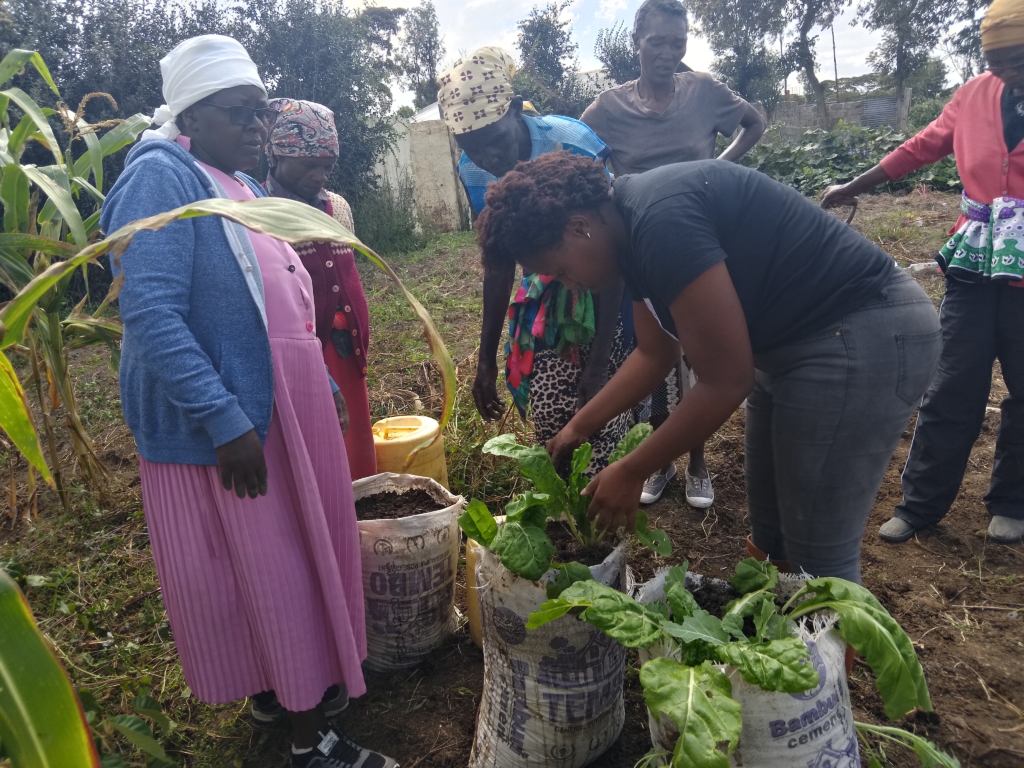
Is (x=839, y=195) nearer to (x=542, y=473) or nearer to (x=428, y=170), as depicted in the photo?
(x=542, y=473)

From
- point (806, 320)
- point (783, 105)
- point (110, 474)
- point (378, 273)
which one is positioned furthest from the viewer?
point (783, 105)

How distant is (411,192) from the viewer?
388 inches

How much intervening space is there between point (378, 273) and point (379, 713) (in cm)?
635

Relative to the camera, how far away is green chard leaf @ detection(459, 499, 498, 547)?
1.64 metres

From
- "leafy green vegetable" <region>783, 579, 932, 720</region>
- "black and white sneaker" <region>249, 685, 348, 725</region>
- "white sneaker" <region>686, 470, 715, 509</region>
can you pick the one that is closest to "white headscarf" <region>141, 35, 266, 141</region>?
"black and white sneaker" <region>249, 685, 348, 725</region>

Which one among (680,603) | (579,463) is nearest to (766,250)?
(579,463)

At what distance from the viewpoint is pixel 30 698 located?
76 cm

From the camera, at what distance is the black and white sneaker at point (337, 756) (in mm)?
1687

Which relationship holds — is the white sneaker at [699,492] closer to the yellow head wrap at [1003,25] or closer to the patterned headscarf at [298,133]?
the yellow head wrap at [1003,25]

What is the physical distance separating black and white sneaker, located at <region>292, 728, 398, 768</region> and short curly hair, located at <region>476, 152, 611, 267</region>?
128 centimetres

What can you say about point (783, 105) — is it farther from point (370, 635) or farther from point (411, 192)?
point (370, 635)

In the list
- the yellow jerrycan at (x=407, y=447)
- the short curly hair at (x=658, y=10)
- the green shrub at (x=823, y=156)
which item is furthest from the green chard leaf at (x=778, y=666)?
the green shrub at (x=823, y=156)

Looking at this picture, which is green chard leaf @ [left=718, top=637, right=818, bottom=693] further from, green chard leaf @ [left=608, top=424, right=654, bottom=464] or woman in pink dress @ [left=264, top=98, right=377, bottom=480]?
woman in pink dress @ [left=264, top=98, right=377, bottom=480]

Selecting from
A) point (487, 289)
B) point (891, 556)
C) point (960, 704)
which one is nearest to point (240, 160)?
point (487, 289)
